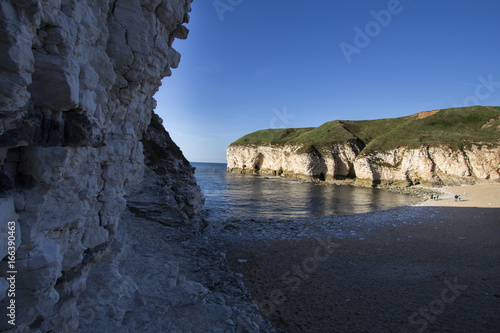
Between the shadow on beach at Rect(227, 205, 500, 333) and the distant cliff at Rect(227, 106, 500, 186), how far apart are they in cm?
4218

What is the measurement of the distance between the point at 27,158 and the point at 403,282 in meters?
11.3

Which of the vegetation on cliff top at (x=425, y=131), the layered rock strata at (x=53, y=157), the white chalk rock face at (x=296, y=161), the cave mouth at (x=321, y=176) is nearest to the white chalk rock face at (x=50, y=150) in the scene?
the layered rock strata at (x=53, y=157)

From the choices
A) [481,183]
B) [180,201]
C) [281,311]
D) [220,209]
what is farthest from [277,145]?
[281,311]

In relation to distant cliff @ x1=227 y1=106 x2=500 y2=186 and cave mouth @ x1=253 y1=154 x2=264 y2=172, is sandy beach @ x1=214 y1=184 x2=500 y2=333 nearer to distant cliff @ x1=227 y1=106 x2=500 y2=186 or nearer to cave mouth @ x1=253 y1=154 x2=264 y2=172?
distant cliff @ x1=227 y1=106 x2=500 y2=186

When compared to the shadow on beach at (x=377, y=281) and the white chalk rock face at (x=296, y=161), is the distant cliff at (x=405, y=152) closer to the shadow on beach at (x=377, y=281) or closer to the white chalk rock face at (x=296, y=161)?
the white chalk rock face at (x=296, y=161)

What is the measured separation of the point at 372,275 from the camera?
384 inches

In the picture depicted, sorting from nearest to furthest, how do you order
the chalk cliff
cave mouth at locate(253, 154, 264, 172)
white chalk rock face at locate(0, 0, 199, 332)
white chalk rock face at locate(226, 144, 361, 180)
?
white chalk rock face at locate(0, 0, 199, 332)
the chalk cliff
white chalk rock face at locate(226, 144, 361, 180)
cave mouth at locate(253, 154, 264, 172)

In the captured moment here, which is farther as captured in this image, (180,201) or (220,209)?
(220,209)

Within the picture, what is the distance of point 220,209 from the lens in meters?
25.3

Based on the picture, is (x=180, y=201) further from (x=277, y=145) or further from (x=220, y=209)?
(x=277, y=145)

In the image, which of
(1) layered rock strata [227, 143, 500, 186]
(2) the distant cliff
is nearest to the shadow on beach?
(1) layered rock strata [227, 143, 500, 186]

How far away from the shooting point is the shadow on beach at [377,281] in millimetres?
7004

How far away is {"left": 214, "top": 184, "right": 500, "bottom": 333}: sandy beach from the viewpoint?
705 centimetres

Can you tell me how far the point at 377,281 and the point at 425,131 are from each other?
67.5 meters
